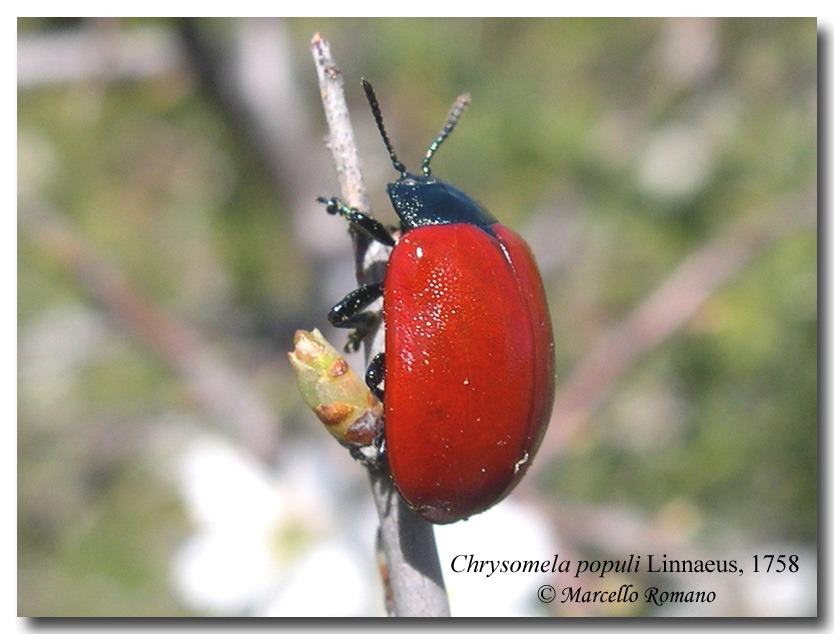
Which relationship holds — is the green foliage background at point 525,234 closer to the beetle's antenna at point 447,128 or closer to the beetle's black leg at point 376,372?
the beetle's antenna at point 447,128

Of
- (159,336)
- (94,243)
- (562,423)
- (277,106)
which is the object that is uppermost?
(277,106)

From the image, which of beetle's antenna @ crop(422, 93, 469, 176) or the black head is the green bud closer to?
the black head

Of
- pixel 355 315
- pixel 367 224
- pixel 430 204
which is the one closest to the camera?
pixel 367 224

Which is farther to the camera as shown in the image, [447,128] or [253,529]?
[253,529]

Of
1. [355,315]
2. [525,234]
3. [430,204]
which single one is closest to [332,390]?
[355,315]

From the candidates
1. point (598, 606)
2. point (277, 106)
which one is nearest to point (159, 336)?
Answer: point (277, 106)

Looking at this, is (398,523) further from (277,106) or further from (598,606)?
(277,106)

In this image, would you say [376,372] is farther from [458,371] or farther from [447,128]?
[447,128]

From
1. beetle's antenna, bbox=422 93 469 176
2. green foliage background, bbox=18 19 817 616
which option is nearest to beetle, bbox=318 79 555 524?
beetle's antenna, bbox=422 93 469 176
